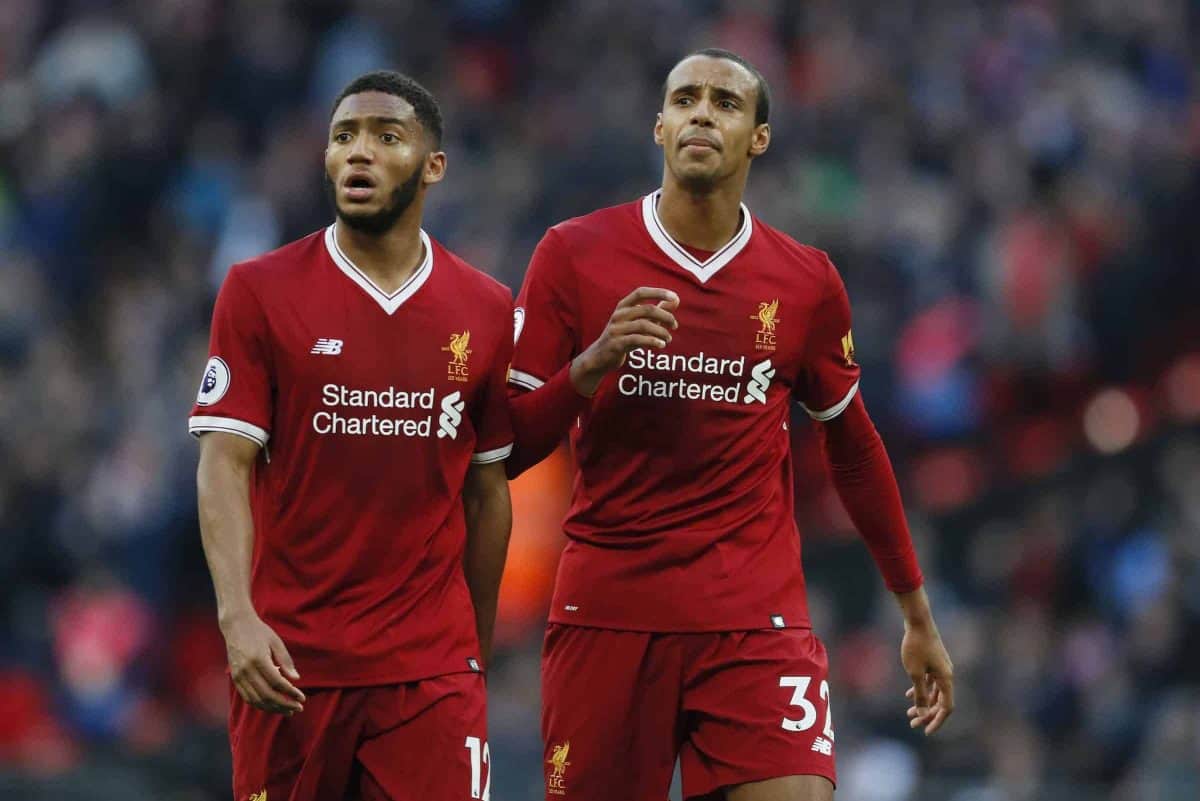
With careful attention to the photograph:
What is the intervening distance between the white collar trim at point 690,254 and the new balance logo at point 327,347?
1209 millimetres

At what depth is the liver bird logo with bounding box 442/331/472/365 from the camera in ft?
22.1

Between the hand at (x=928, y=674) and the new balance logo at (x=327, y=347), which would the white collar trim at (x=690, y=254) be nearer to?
the new balance logo at (x=327, y=347)

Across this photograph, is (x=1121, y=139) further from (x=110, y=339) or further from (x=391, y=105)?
(x=391, y=105)

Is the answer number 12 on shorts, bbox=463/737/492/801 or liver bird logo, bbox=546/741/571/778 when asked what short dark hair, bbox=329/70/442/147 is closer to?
number 12 on shorts, bbox=463/737/492/801

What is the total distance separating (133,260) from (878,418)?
16.4ft

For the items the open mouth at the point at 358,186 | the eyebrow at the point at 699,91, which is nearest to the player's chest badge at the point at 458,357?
the open mouth at the point at 358,186

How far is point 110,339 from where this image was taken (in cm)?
1495

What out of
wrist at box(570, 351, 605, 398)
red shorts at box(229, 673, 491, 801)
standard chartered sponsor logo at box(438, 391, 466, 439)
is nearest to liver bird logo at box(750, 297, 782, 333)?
wrist at box(570, 351, 605, 398)

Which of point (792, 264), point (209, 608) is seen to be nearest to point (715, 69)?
point (792, 264)

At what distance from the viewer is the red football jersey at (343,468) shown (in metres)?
6.48

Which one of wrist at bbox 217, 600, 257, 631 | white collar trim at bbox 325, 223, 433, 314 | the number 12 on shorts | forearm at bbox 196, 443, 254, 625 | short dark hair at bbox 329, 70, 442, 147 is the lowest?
the number 12 on shorts

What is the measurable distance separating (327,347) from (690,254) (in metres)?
1.31

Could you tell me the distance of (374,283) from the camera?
6.73 metres

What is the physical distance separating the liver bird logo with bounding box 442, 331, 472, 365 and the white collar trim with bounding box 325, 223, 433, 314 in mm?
177
